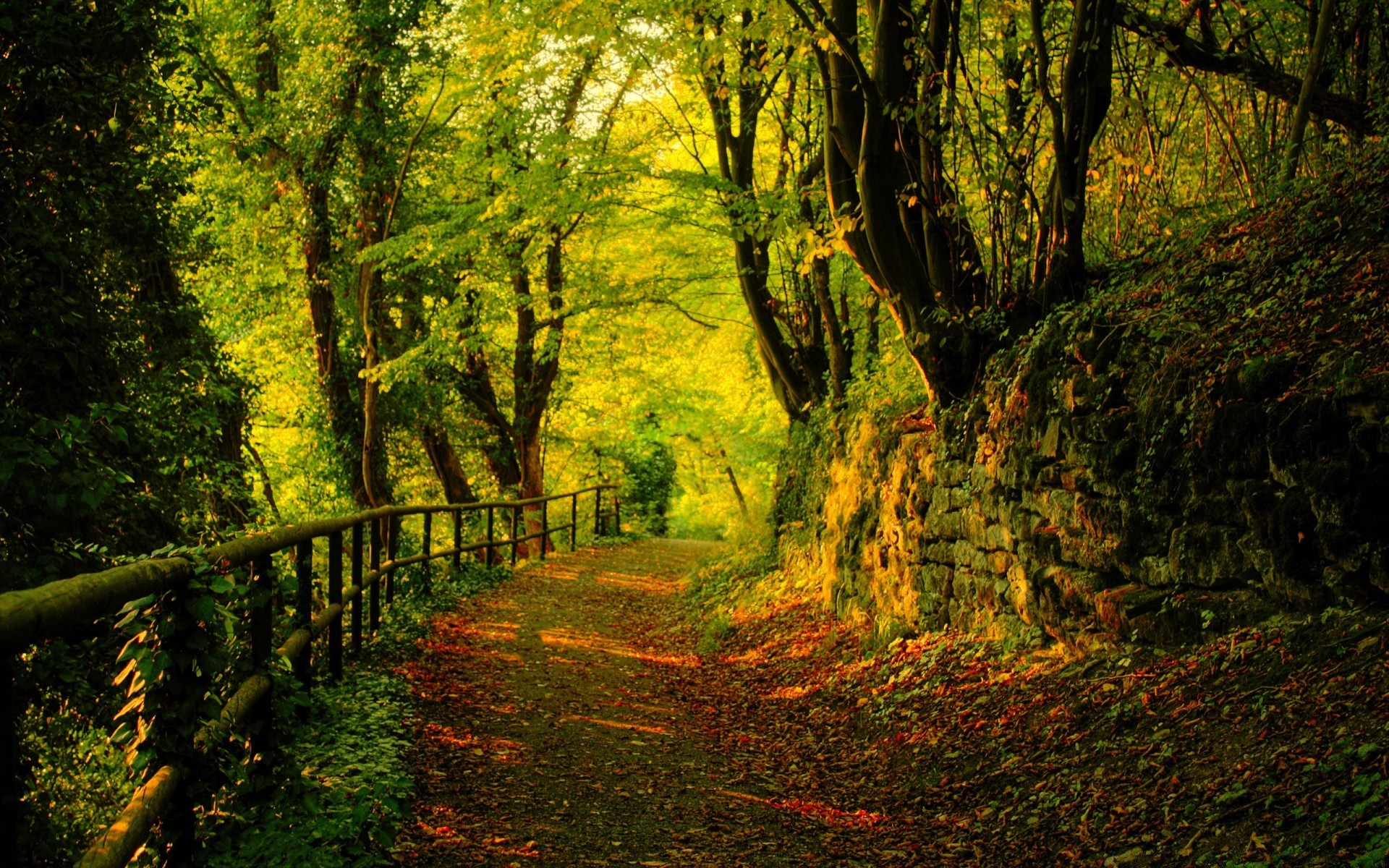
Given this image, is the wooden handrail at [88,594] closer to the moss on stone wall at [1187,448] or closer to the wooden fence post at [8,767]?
the wooden fence post at [8,767]

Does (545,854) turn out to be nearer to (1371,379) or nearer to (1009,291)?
(1371,379)

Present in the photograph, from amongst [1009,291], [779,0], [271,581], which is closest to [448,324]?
[779,0]

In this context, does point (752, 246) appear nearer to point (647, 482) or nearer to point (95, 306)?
point (95, 306)

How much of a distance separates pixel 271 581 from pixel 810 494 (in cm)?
812

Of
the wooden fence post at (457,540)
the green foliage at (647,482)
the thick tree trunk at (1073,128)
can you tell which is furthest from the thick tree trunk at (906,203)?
the green foliage at (647,482)

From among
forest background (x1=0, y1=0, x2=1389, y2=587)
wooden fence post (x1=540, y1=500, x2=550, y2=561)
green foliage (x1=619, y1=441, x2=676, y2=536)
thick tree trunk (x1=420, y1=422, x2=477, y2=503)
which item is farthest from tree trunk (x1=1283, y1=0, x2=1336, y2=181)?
green foliage (x1=619, y1=441, x2=676, y2=536)

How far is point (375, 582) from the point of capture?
25.0ft

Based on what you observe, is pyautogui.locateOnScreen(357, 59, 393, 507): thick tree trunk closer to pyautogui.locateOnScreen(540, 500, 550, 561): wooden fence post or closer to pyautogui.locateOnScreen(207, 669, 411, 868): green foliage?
pyautogui.locateOnScreen(540, 500, 550, 561): wooden fence post

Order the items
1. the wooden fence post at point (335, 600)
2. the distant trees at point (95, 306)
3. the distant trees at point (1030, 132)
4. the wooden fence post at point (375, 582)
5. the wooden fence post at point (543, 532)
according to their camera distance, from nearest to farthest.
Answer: the distant trees at point (95, 306) < the wooden fence post at point (335, 600) < the distant trees at point (1030, 132) < the wooden fence post at point (375, 582) < the wooden fence post at point (543, 532)

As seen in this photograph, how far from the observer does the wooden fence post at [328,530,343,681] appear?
5.86 meters

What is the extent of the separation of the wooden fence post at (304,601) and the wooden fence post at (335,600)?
54cm

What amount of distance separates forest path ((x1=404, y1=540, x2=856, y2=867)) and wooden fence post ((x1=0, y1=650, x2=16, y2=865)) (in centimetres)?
225

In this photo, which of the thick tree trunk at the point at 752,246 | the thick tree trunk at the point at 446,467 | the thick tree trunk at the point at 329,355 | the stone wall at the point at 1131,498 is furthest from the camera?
the thick tree trunk at the point at 446,467

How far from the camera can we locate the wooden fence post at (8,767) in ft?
6.28
